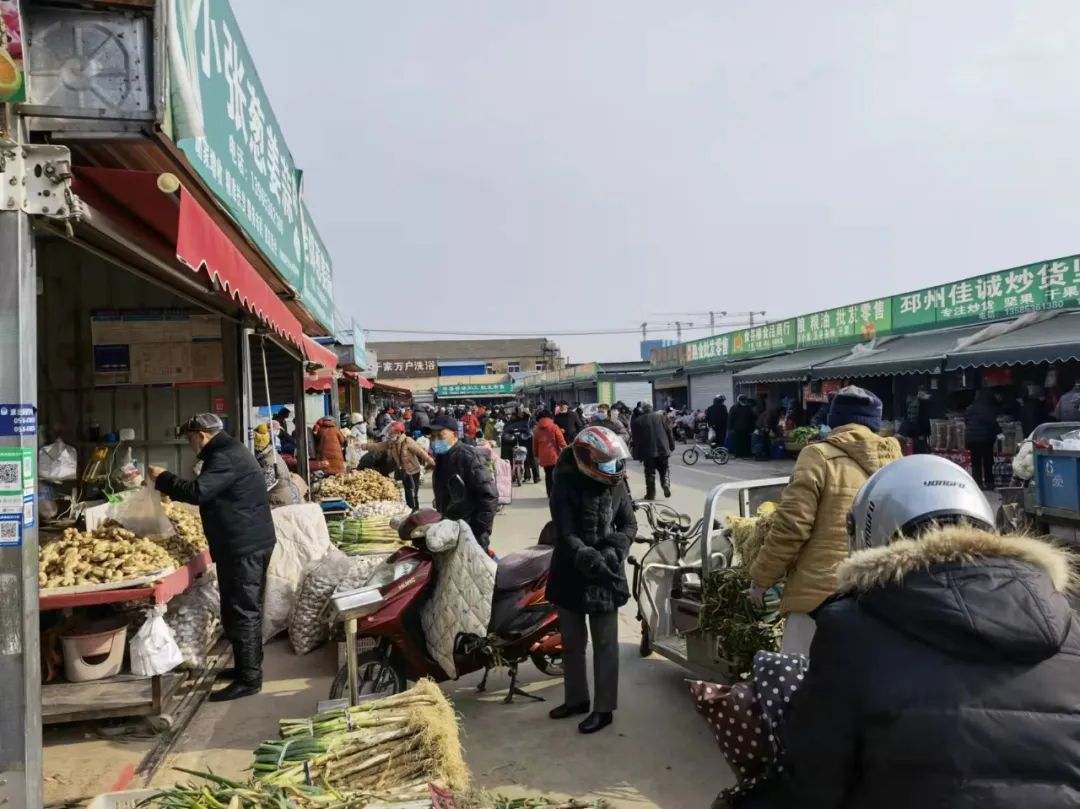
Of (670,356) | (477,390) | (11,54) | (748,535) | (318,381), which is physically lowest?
(748,535)

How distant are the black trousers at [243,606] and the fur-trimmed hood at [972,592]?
4.40 metres

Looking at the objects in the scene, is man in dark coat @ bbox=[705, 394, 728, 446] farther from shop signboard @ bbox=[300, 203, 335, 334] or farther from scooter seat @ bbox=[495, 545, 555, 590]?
scooter seat @ bbox=[495, 545, 555, 590]

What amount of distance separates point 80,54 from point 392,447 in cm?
848

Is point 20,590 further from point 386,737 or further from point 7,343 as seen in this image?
point 386,737

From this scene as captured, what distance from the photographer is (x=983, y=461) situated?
44.1ft

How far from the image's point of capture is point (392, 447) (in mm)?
11469

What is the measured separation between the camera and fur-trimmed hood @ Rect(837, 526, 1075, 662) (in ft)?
4.26

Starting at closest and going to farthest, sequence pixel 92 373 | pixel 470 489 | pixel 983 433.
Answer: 1. pixel 470 489
2. pixel 92 373
3. pixel 983 433

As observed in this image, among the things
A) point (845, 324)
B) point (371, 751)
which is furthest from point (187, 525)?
point (845, 324)

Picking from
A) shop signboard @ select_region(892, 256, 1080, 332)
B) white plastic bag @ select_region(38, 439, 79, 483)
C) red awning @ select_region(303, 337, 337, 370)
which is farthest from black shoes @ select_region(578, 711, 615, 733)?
shop signboard @ select_region(892, 256, 1080, 332)

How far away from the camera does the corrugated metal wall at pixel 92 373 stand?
6668mm

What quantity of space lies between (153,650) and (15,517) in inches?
74.2

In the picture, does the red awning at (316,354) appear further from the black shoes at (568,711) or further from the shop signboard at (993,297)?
the shop signboard at (993,297)

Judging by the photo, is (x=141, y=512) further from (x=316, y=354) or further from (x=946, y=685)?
(x=946, y=685)
